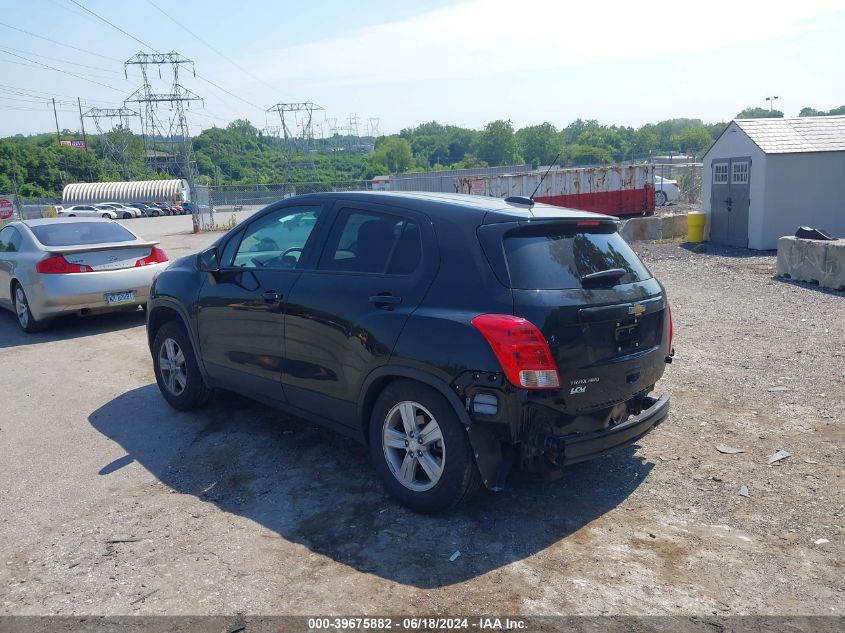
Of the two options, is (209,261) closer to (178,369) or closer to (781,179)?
(178,369)

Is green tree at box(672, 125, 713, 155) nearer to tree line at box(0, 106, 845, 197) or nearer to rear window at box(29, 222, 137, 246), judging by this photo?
tree line at box(0, 106, 845, 197)

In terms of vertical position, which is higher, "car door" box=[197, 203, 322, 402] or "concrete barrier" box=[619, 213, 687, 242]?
"car door" box=[197, 203, 322, 402]

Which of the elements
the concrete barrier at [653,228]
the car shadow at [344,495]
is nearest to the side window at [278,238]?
the car shadow at [344,495]

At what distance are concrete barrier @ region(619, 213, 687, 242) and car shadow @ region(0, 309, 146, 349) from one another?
14.5m

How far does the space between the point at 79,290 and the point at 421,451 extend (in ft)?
23.5

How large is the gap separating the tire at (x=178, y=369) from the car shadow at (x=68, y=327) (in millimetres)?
4100

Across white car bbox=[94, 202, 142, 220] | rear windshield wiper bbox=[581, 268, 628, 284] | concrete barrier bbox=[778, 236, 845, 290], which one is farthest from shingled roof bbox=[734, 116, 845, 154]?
white car bbox=[94, 202, 142, 220]

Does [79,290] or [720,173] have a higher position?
[720,173]

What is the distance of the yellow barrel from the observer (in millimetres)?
19650

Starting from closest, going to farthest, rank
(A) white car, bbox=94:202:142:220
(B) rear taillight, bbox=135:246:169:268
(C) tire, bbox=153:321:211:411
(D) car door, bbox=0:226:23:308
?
(C) tire, bbox=153:321:211:411 → (B) rear taillight, bbox=135:246:169:268 → (D) car door, bbox=0:226:23:308 → (A) white car, bbox=94:202:142:220

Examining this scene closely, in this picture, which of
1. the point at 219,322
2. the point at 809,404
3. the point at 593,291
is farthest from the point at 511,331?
the point at 809,404

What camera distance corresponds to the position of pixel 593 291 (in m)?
4.17

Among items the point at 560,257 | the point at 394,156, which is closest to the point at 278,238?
the point at 560,257

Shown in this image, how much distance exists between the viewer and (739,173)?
Result: 18797 millimetres
